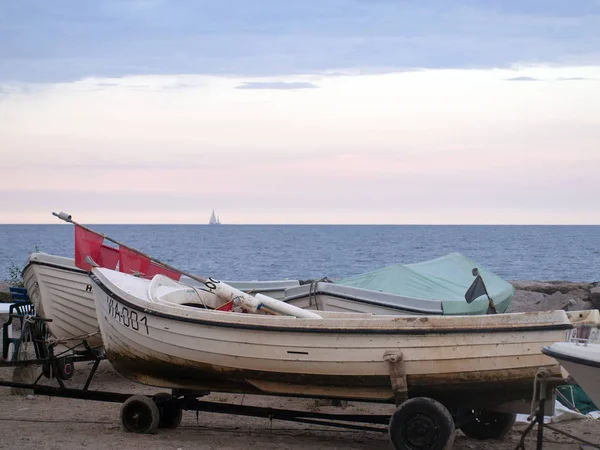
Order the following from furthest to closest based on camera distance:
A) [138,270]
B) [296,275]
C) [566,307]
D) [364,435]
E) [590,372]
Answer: [296,275] → [566,307] → [138,270] → [364,435] → [590,372]

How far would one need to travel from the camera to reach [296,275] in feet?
182

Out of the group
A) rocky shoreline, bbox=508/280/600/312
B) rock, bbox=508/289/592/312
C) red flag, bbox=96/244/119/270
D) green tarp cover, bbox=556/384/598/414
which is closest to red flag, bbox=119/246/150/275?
red flag, bbox=96/244/119/270

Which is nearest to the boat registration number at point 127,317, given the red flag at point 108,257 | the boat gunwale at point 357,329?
the boat gunwale at point 357,329

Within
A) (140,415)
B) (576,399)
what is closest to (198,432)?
(140,415)

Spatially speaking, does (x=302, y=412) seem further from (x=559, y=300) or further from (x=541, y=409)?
(x=559, y=300)

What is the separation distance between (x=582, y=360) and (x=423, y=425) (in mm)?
1532

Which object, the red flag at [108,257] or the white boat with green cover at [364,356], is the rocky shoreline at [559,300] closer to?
the red flag at [108,257]

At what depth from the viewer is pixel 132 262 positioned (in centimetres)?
1088

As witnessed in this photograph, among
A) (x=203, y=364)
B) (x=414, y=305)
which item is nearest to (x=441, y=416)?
(x=203, y=364)

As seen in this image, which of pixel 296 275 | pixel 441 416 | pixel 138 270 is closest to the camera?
pixel 441 416

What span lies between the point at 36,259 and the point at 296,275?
1720 inches

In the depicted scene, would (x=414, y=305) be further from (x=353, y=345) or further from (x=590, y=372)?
(x=590, y=372)

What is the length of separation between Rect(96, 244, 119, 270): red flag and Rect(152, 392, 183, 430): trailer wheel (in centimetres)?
238

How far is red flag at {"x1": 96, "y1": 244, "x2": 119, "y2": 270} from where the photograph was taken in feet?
35.4
